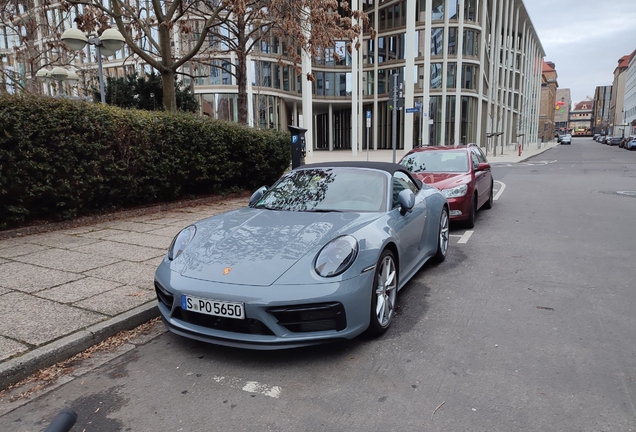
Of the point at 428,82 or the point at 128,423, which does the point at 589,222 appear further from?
the point at 428,82

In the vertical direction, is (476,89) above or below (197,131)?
above

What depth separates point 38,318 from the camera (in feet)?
12.5

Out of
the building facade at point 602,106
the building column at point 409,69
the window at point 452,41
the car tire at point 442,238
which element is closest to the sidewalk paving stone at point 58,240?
the car tire at point 442,238

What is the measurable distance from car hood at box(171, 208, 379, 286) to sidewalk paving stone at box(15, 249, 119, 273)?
2.10 meters

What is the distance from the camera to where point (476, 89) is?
142 ft

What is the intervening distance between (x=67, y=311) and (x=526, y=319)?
4102mm

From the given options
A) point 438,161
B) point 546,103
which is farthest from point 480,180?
point 546,103

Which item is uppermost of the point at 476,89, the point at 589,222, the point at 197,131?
the point at 476,89

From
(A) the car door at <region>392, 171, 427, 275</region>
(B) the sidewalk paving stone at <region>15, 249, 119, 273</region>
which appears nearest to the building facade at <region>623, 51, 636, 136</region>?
(A) the car door at <region>392, 171, 427, 275</region>

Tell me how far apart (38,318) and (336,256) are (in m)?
2.64

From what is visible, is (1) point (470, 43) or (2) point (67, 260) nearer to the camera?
(2) point (67, 260)

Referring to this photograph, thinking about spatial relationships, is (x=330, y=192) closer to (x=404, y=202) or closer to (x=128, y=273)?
(x=404, y=202)

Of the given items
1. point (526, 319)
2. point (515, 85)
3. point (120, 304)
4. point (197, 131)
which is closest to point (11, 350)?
point (120, 304)

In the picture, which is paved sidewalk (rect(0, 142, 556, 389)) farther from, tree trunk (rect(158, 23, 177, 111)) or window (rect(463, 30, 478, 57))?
window (rect(463, 30, 478, 57))
